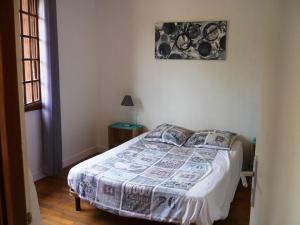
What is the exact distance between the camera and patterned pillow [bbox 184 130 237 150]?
368 centimetres

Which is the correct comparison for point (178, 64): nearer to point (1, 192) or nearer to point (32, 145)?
point (32, 145)

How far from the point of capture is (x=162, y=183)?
2.68 metres

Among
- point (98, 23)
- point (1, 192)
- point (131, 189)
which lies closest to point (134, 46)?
point (98, 23)

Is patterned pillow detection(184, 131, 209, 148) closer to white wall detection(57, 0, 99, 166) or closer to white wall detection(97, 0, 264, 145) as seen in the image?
white wall detection(97, 0, 264, 145)

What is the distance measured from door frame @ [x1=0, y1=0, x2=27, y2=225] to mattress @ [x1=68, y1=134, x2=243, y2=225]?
164cm

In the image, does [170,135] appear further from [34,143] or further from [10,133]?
[10,133]

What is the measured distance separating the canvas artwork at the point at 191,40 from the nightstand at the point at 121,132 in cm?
110

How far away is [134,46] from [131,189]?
2.49 meters

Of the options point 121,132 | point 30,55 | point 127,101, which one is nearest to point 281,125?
point 30,55

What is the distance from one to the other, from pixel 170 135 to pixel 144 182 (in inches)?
51.8

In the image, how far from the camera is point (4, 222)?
3.17 feet

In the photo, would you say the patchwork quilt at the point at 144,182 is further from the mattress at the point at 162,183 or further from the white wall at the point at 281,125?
the white wall at the point at 281,125

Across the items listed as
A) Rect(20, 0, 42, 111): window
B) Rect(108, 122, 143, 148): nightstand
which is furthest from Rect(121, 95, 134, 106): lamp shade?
Rect(20, 0, 42, 111): window

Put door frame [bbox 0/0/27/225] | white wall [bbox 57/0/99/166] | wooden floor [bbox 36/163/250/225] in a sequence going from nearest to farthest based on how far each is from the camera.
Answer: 1. door frame [bbox 0/0/27/225]
2. wooden floor [bbox 36/163/250/225]
3. white wall [bbox 57/0/99/166]
